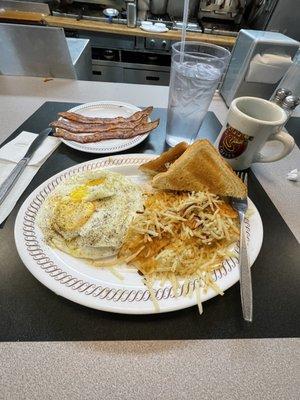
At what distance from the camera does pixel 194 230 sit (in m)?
0.53

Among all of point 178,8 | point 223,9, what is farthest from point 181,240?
point 178,8

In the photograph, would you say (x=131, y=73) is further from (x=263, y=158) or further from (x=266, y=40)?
(x=263, y=158)

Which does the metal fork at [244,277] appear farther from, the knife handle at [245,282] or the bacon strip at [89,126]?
the bacon strip at [89,126]

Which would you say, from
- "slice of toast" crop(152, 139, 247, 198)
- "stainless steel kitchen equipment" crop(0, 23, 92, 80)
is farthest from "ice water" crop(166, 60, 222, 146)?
"stainless steel kitchen equipment" crop(0, 23, 92, 80)

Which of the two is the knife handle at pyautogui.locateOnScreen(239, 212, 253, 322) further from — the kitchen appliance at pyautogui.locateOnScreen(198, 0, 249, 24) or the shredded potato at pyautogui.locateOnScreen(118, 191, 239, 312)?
the kitchen appliance at pyautogui.locateOnScreen(198, 0, 249, 24)

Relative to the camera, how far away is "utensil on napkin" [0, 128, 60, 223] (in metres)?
0.61

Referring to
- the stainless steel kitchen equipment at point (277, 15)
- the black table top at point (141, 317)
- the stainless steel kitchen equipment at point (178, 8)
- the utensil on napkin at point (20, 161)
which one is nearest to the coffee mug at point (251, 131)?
the black table top at point (141, 317)

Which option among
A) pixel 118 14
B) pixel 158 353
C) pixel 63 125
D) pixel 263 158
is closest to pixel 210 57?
pixel 263 158

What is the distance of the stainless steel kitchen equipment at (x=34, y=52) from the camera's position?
1098 millimetres

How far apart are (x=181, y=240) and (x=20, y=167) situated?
0.51m

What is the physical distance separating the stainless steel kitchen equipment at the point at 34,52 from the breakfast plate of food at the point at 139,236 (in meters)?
Answer: 0.86

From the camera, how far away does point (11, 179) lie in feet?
2.09

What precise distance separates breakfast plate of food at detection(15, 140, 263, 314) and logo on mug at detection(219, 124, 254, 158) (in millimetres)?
98

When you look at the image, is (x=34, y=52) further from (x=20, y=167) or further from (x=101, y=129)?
(x=20, y=167)
